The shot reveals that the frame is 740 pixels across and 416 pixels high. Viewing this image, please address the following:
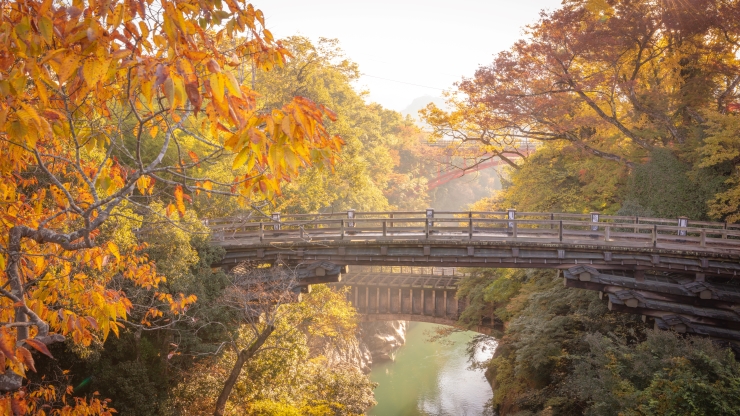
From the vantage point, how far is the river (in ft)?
81.3

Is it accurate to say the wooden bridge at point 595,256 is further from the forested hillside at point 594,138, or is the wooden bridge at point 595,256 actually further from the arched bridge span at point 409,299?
the arched bridge span at point 409,299

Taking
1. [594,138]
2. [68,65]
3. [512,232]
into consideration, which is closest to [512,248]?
[512,232]

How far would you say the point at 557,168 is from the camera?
2412 centimetres

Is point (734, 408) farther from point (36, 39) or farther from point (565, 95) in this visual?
point (565, 95)

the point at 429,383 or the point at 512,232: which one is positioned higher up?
the point at 512,232

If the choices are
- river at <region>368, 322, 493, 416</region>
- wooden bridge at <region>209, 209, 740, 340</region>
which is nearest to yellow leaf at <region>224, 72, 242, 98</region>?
wooden bridge at <region>209, 209, 740, 340</region>

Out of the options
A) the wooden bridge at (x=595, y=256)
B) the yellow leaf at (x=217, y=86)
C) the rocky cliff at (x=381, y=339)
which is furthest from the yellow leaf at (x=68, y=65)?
the rocky cliff at (x=381, y=339)

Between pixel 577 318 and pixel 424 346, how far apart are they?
67.7 feet

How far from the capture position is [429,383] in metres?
28.1

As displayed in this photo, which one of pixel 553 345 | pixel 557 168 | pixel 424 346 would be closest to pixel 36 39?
pixel 553 345

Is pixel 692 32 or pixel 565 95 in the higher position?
pixel 692 32

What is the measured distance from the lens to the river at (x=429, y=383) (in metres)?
24.8

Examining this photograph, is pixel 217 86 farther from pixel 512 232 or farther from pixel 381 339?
pixel 381 339

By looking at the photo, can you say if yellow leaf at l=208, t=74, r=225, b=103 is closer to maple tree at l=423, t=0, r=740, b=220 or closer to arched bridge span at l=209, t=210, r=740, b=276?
arched bridge span at l=209, t=210, r=740, b=276
